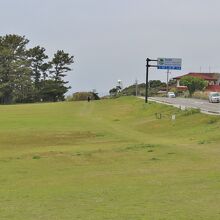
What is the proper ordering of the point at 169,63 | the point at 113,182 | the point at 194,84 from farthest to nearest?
the point at 194,84 → the point at 169,63 → the point at 113,182

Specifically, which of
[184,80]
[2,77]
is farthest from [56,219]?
[184,80]

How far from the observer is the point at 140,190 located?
1137 centimetres

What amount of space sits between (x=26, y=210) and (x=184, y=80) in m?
120

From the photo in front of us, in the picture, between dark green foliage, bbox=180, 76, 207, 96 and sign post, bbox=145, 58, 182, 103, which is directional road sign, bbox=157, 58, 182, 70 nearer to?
sign post, bbox=145, 58, 182, 103

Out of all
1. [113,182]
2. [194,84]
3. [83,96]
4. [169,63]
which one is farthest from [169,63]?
[113,182]

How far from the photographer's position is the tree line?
113 m

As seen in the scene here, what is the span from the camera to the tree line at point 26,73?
112938mm

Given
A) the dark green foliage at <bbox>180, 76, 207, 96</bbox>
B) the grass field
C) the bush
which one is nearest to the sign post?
the bush

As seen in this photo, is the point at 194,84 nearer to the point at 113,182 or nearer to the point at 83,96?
the point at 83,96

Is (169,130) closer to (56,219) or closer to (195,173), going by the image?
(195,173)

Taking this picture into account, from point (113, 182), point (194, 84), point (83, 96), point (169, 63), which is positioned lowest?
point (113, 182)

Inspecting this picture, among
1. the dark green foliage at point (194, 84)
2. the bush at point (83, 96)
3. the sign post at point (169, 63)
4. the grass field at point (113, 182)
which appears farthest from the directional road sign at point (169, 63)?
the grass field at point (113, 182)

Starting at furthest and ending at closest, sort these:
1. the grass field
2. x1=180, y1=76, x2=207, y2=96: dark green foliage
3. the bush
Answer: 1. x1=180, y1=76, x2=207, y2=96: dark green foliage
2. the bush
3. the grass field

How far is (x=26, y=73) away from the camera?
11450 cm
